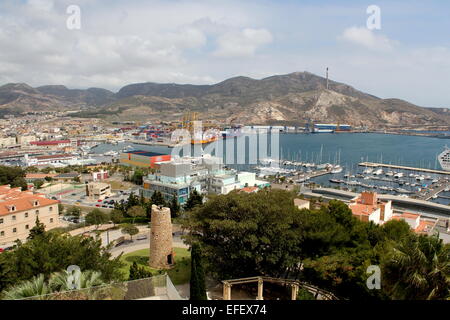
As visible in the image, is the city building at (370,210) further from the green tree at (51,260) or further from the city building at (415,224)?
the green tree at (51,260)

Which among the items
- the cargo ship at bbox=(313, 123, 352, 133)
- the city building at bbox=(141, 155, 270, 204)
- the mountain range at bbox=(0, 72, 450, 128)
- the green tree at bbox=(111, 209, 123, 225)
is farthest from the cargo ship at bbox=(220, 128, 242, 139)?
the green tree at bbox=(111, 209, 123, 225)

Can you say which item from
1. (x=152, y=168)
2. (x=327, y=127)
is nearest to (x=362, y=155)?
(x=152, y=168)

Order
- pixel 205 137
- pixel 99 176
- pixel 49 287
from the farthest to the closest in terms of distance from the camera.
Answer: pixel 205 137
pixel 99 176
pixel 49 287

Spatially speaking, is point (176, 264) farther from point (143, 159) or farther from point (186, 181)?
point (143, 159)

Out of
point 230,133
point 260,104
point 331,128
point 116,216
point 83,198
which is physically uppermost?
point 260,104

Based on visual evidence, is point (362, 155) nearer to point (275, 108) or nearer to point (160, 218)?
point (160, 218)

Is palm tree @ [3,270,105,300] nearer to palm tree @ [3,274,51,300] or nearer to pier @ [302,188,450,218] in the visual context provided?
palm tree @ [3,274,51,300]

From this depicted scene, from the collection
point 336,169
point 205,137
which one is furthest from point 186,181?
point 205,137
